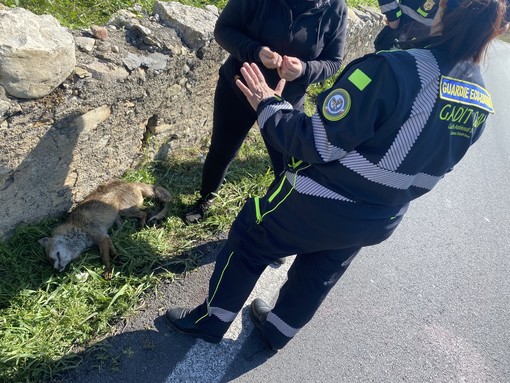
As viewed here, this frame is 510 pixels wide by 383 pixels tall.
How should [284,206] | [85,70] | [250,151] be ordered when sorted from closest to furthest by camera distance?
1. [284,206]
2. [85,70]
3. [250,151]

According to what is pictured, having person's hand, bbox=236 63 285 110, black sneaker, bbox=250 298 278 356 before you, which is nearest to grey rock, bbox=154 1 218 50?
person's hand, bbox=236 63 285 110

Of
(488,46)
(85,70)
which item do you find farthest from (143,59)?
(488,46)

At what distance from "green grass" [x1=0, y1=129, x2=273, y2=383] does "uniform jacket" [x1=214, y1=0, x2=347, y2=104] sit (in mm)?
1421

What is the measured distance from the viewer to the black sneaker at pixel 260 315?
10.2 feet

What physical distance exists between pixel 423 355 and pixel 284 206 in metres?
1.89

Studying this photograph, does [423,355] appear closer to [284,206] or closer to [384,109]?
[284,206]

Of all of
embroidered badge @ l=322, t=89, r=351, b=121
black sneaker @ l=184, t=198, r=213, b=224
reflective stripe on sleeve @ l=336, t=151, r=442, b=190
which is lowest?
black sneaker @ l=184, t=198, r=213, b=224

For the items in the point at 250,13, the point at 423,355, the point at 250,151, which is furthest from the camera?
the point at 250,151

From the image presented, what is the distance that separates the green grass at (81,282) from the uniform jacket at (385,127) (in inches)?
67.0

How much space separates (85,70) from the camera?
10.3ft

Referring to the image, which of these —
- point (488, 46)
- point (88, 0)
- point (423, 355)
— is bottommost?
point (423, 355)

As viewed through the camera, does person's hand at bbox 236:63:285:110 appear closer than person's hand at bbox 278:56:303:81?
Yes

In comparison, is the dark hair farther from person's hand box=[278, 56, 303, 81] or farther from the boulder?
the boulder

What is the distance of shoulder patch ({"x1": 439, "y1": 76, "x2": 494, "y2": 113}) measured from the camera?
1.89m
